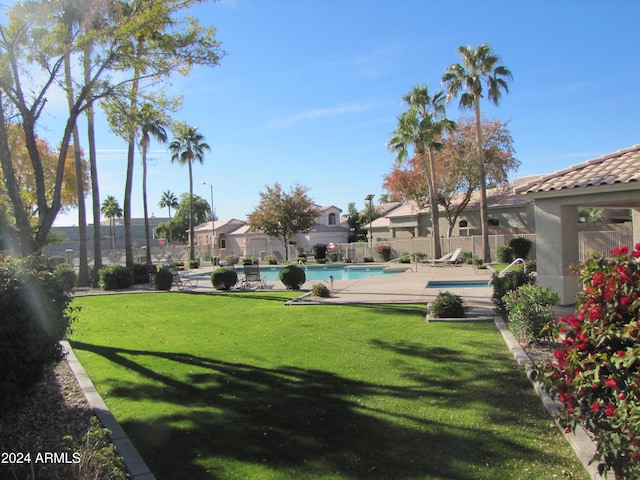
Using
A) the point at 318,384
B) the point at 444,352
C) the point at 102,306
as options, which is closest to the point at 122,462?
the point at 318,384

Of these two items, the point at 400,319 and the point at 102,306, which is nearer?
the point at 400,319

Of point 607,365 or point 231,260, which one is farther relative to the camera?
point 231,260

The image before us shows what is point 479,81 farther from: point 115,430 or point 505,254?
point 115,430

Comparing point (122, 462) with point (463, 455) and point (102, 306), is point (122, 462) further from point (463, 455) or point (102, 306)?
point (102, 306)

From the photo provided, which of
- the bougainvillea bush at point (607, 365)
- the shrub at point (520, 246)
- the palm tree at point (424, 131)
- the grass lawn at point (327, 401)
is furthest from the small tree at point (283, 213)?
the bougainvillea bush at point (607, 365)

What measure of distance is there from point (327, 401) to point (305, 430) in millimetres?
776

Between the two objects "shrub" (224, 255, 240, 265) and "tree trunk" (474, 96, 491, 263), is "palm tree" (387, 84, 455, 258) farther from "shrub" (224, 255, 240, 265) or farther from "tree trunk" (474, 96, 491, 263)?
"shrub" (224, 255, 240, 265)

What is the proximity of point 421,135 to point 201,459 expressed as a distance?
95.2 feet

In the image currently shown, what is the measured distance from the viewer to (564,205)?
33.6ft

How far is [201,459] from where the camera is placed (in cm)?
423

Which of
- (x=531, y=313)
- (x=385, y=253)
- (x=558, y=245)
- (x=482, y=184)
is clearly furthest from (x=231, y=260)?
(x=531, y=313)

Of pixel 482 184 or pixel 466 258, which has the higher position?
pixel 482 184

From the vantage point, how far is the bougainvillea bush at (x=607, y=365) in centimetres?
271

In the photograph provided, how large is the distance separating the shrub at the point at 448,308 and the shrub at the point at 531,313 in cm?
218
